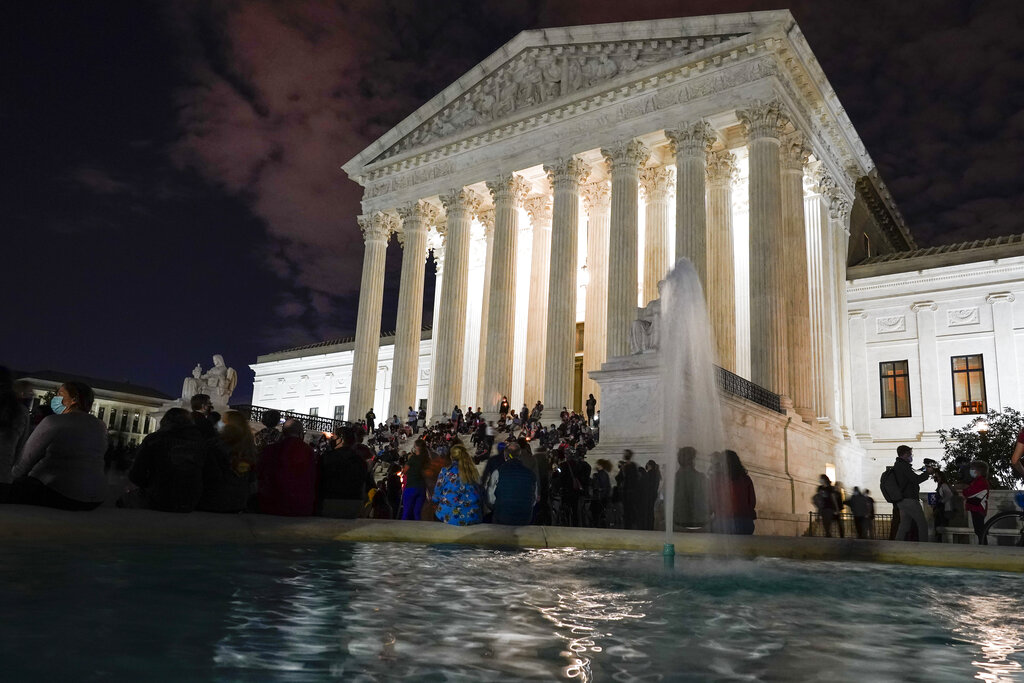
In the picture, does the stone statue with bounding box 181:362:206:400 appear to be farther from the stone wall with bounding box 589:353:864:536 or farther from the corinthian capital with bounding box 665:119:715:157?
the corinthian capital with bounding box 665:119:715:157

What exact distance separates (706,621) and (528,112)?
28194mm

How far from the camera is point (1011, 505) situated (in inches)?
536

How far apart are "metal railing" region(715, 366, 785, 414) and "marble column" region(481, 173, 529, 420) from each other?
9.51 m

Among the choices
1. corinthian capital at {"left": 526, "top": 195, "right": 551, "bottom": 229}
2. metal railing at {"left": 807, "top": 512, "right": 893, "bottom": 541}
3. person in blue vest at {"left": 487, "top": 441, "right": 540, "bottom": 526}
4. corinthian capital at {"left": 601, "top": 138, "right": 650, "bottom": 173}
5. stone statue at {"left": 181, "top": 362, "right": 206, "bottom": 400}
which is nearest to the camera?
person in blue vest at {"left": 487, "top": 441, "right": 540, "bottom": 526}

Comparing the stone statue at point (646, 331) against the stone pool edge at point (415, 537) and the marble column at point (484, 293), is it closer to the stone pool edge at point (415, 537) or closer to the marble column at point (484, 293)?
the stone pool edge at point (415, 537)

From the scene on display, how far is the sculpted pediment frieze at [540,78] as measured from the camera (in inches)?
1091

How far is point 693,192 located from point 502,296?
324 inches

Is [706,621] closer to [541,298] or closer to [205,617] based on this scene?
[205,617]

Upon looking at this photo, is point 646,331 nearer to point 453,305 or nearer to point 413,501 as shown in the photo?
point 413,501

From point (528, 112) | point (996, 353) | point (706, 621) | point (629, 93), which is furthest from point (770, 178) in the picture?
point (706, 621)

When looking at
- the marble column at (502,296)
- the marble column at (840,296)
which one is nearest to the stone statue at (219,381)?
the marble column at (502,296)

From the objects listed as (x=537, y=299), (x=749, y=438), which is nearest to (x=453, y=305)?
(x=537, y=299)

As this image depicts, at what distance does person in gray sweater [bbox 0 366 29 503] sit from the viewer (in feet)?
20.4

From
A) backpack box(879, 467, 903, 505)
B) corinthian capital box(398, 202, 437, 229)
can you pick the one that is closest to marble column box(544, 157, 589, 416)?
corinthian capital box(398, 202, 437, 229)
